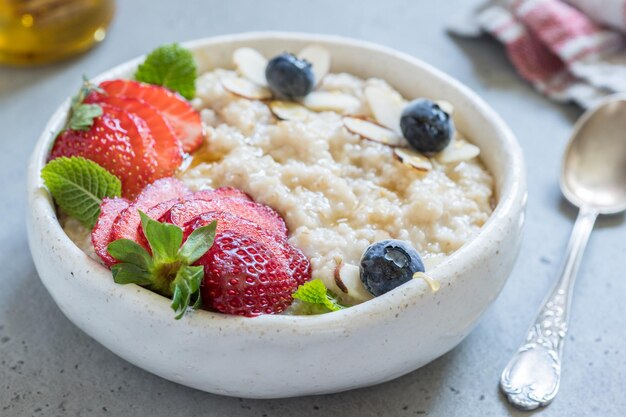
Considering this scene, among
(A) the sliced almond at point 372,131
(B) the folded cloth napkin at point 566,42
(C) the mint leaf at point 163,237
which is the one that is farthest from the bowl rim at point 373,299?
(B) the folded cloth napkin at point 566,42

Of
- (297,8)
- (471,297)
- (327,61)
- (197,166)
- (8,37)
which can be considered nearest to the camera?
(471,297)

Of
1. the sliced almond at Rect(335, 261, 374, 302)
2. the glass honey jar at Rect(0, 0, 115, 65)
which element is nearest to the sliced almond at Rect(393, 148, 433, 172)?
the sliced almond at Rect(335, 261, 374, 302)

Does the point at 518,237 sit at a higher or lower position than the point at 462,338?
higher

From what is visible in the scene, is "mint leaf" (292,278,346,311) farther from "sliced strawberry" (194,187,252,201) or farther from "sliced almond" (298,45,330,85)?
"sliced almond" (298,45,330,85)

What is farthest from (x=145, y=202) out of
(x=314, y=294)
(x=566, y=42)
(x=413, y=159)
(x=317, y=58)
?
(x=566, y=42)

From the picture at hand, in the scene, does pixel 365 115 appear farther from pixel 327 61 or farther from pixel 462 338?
pixel 462 338

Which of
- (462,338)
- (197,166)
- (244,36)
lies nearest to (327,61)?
(244,36)

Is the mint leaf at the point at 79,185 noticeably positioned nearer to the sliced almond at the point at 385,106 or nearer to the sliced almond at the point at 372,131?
the sliced almond at the point at 372,131
